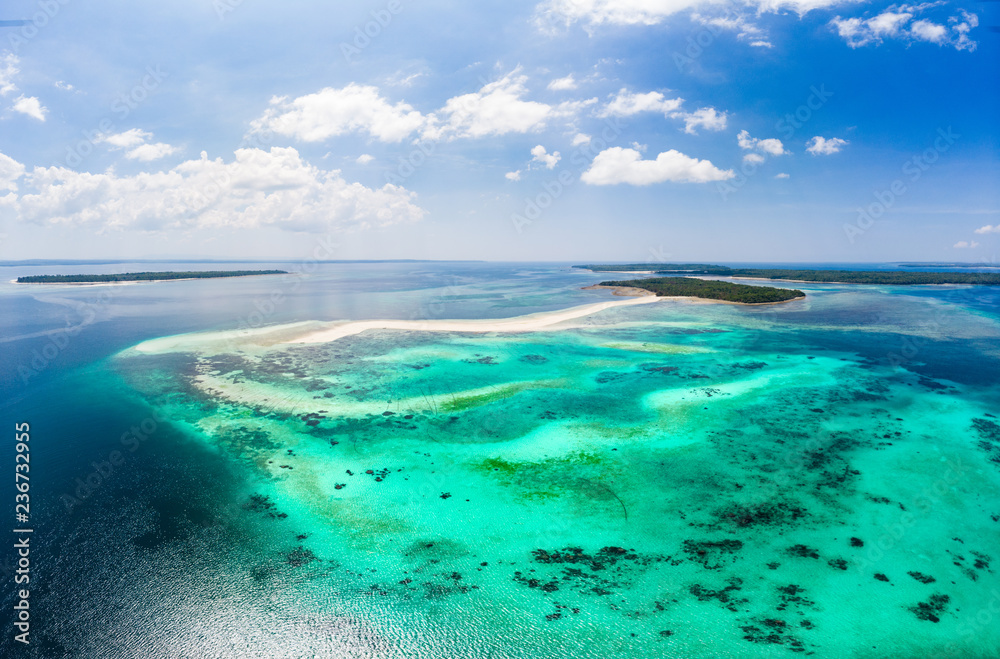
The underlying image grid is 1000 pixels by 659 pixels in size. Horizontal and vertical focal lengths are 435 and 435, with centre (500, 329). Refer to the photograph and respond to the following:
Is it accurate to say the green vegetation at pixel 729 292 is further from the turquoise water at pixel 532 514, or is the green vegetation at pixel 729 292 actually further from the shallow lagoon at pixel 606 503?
the turquoise water at pixel 532 514

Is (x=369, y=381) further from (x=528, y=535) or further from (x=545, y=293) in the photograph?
(x=545, y=293)

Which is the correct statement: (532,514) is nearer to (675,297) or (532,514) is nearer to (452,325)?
(452,325)

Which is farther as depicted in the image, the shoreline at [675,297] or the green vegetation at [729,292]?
the green vegetation at [729,292]

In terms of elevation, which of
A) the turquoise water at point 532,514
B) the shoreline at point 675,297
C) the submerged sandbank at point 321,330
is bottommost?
the turquoise water at point 532,514

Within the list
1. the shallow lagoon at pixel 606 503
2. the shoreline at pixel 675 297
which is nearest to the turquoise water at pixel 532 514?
the shallow lagoon at pixel 606 503

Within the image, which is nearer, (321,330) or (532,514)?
(532,514)

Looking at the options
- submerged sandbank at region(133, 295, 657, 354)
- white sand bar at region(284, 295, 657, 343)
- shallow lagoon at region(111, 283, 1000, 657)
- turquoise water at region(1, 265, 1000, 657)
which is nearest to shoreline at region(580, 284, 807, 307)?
submerged sandbank at region(133, 295, 657, 354)

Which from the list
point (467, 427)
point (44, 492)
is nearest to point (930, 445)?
point (467, 427)

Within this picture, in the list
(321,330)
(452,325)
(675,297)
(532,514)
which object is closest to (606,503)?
(532,514)

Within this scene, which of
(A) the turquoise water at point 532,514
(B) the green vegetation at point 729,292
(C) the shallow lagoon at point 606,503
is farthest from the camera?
(B) the green vegetation at point 729,292
